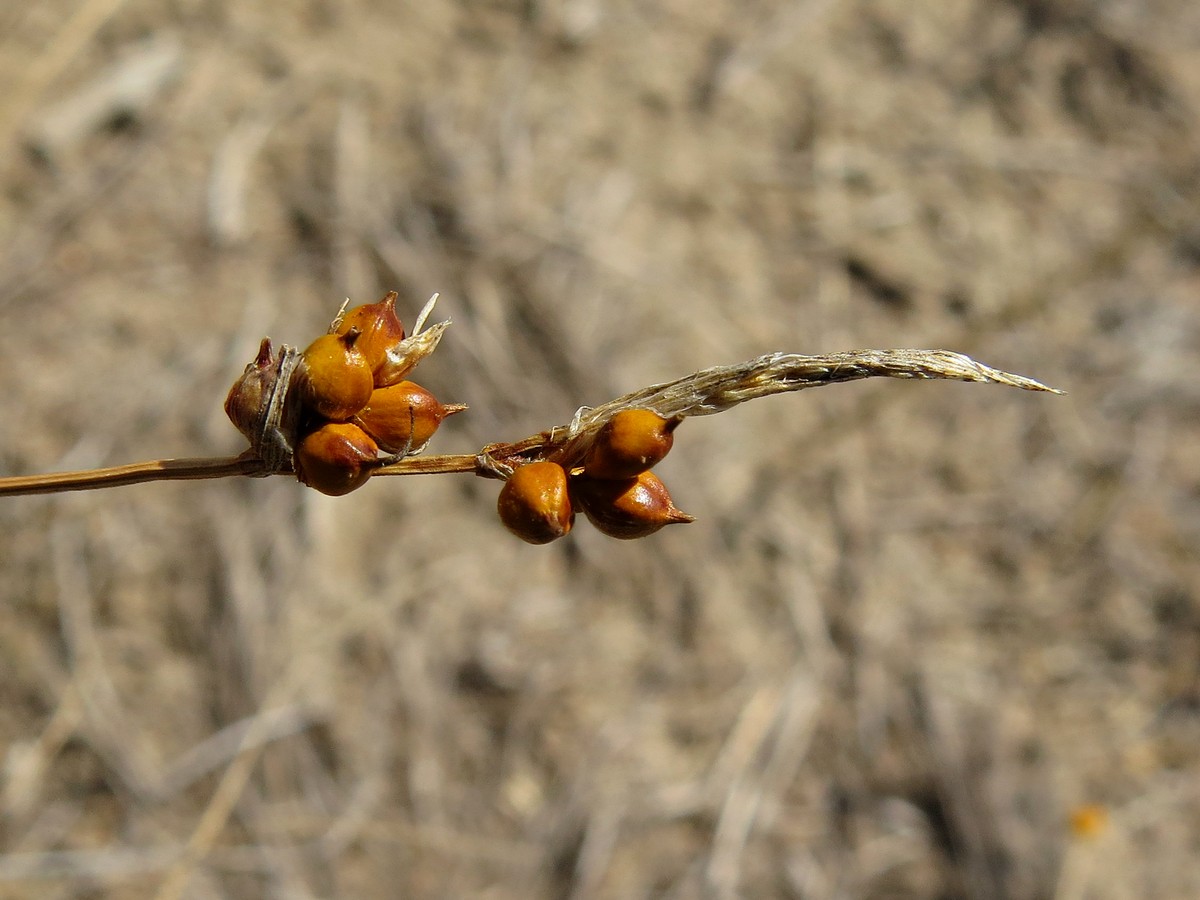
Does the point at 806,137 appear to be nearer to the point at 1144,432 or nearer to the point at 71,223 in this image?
the point at 1144,432

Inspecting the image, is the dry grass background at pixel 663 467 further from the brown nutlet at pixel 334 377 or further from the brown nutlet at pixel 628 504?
the brown nutlet at pixel 334 377

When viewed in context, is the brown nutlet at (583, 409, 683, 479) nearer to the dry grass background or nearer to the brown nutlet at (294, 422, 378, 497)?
the brown nutlet at (294, 422, 378, 497)

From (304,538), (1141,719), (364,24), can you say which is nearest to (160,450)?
(304,538)

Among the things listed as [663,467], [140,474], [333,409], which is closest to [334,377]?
[333,409]

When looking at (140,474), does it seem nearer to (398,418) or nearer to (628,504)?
(398,418)

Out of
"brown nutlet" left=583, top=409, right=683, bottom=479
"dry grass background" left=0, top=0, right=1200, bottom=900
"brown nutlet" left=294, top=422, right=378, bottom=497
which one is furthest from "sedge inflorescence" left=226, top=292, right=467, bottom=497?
"dry grass background" left=0, top=0, right=1200, bottom=900

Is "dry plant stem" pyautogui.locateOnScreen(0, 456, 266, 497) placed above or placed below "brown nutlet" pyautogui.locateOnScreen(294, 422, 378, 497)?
below
